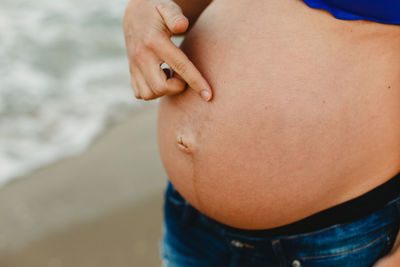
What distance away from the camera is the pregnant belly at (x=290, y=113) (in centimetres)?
78

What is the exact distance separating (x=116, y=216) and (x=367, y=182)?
4.44ft

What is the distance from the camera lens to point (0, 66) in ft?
10.5

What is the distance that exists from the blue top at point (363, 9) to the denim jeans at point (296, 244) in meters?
0.37

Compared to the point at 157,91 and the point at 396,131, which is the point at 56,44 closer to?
the point at 157,91

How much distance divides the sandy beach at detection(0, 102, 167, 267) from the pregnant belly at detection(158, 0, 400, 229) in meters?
1.04

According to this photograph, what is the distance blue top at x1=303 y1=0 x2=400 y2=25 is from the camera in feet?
2.42

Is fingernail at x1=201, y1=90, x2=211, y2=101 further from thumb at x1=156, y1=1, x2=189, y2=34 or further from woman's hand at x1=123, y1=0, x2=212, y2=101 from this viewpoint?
thumb at x1=156, y1=1, x2=189, y2=34

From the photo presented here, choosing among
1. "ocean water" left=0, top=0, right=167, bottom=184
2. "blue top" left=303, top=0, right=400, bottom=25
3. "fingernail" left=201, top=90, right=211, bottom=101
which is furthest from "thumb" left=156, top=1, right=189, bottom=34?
"ocean water" left=0, top=0, right=167, bottom=184

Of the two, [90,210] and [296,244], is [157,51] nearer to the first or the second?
[296,244]

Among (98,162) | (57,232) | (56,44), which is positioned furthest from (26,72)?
(57,232)

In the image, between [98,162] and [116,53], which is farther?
[116,53]

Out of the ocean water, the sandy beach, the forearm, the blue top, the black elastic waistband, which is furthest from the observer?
the ocean water

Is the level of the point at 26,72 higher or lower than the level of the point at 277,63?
lower

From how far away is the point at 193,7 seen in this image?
104 cm
